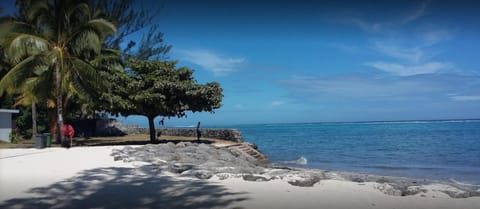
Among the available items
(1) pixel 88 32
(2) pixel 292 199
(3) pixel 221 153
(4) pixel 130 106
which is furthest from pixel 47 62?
(2) pixel 292 199

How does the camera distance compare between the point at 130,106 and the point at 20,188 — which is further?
the point at 130,106

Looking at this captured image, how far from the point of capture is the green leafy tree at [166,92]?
22875 millimetres

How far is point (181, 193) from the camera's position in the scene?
7863 millimetres

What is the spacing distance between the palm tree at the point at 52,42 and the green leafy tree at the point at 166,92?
2685 mm

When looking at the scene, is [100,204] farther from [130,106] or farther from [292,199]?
[130,106]

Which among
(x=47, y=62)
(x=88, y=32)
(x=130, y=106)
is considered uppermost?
(x=88, y=32)

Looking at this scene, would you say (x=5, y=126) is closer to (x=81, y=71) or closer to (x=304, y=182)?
(x=81, y=71)

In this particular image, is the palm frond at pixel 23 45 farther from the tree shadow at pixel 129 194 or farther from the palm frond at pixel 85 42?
the tree shadow at pixel 129 194

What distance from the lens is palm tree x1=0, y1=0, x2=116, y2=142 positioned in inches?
786

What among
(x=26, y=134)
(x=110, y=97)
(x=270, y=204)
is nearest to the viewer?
(x=270, y=204)

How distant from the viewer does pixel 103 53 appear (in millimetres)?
25031

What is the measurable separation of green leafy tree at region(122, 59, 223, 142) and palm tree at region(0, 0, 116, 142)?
8.81ft

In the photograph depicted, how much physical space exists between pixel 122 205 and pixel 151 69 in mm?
18169

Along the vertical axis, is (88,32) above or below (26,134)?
above
